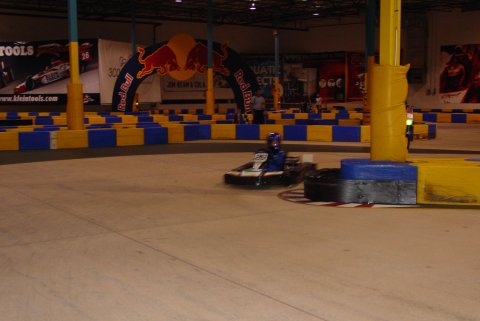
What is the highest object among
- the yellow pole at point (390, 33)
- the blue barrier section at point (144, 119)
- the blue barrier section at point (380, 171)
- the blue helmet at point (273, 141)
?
the yellow pole at point (390, 33)

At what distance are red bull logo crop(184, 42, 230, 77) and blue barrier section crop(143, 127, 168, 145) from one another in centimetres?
801

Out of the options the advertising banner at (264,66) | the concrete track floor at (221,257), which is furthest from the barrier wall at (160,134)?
the advertising banner at (264,66)

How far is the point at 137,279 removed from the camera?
3.70 m

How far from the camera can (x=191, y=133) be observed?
14703mm

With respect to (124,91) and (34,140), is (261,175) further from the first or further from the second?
(124,91)

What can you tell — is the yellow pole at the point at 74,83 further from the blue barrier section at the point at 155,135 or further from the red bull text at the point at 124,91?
the red bull text at the point at 124,91

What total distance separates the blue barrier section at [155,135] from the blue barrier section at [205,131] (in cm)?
135

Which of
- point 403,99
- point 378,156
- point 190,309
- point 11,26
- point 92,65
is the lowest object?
point 190,309

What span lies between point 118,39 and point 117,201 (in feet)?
87.0

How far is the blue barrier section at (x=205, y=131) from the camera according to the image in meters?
15.0

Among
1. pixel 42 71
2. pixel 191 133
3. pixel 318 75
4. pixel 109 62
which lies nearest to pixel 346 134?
pixel 191 133

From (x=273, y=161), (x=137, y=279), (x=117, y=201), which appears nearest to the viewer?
(x=137, y=279)

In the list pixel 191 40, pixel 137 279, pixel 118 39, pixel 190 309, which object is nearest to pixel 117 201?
pixel 137 279

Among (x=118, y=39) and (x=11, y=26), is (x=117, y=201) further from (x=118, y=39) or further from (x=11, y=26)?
(x=118, y=39)
